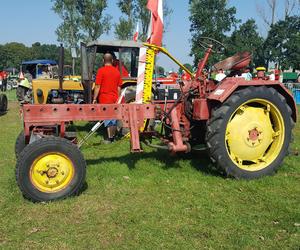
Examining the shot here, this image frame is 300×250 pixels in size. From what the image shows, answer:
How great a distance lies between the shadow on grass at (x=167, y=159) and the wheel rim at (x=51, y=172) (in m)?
1.51

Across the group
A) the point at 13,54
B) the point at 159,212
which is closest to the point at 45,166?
the point at 159,212

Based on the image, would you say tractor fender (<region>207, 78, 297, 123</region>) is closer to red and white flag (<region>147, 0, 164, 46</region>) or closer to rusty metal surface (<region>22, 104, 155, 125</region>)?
rusty metal surface (<region>22, 104, 155, 125</region>)

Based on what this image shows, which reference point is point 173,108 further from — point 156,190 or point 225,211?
point 225,211

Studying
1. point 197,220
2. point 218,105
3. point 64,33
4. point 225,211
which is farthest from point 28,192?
point 64,33

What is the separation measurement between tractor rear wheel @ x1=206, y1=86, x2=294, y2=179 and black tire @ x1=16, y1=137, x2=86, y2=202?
64.7 inches

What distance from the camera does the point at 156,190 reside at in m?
4.77

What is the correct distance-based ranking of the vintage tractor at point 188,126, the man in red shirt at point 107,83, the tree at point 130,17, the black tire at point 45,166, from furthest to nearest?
1. the tree at point 130,17
2. the man in red shirt at point 107,83
3. the vintage tractor at point 188,126
4. the black tire at point 45,166

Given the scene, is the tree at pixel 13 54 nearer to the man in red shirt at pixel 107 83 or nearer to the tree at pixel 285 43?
the tree at pixel 285 43

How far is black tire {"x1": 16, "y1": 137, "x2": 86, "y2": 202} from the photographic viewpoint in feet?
13.6

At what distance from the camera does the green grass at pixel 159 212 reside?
11.3 feet

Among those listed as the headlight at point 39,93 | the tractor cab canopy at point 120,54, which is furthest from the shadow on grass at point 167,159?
the headlight at point 39,93

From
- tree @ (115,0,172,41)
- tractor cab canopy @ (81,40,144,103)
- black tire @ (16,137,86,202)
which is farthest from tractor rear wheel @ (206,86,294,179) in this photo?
tree @ (115,0,172,41)

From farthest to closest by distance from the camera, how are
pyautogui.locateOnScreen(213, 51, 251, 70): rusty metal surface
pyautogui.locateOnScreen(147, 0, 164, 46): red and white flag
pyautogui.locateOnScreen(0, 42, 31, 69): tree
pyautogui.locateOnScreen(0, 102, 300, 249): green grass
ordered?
pyautogui.locateOnScreen(0, 42, 31, 69): tree, pyautogui.locateOnScreen(147, 0, 164, 46): red and white flag, pyautogui.locateOnScreen(213, 51, 251, 70): rusty metal surface, pyautogui.locateOnScreen(0, 102, 300, 249): green grass

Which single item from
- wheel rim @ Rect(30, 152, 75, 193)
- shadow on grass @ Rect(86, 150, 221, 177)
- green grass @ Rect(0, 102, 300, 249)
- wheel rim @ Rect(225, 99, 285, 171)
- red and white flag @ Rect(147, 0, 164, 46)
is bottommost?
green grass @ Rect(0, 102, 300, 249)
